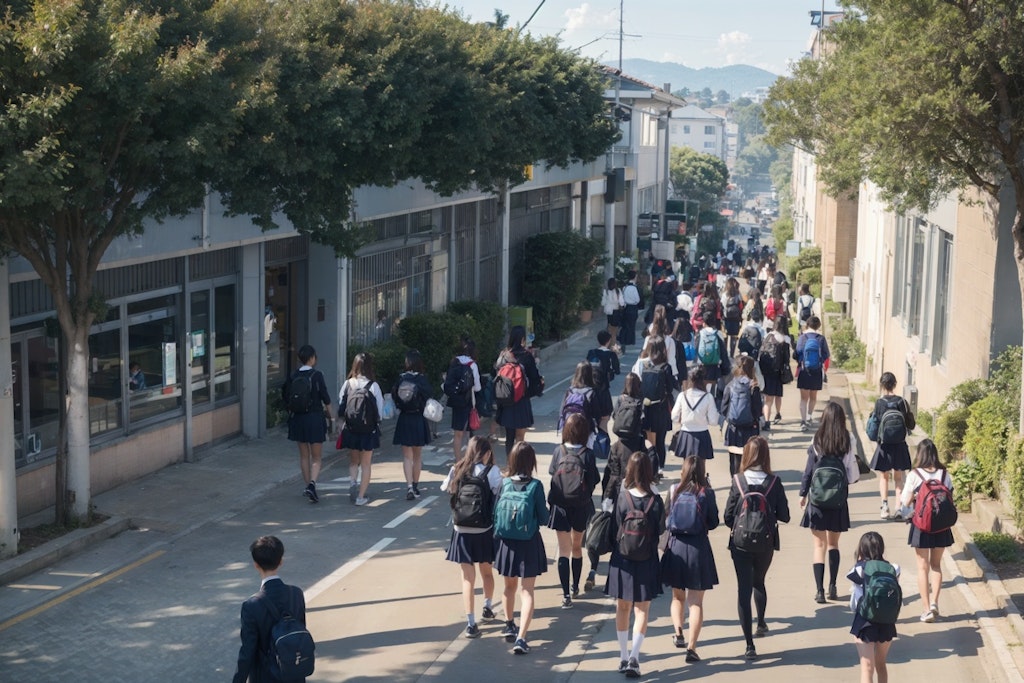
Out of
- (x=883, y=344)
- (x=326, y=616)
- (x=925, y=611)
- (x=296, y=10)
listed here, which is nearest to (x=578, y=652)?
(x=326, y=616)

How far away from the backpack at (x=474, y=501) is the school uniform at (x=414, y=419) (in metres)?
4.52

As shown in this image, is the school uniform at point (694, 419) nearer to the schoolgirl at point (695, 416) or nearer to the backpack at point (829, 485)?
the schoolgirl at point (695, 416)

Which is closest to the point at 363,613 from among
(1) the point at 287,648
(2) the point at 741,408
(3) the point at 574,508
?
(3) the point at 574,508

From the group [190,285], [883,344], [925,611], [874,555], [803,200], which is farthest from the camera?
[803,200]

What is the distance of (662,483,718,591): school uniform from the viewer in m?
9.45

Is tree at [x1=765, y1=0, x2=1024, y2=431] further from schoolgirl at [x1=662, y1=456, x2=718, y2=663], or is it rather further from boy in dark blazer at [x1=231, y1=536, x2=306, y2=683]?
boy in dark blazer at [x1=231, y1=536, x2=306, y2=683]

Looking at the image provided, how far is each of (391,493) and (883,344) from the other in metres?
13.3

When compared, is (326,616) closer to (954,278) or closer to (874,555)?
(874,555)

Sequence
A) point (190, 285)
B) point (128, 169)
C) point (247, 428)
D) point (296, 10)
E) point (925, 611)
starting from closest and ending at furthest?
point (925, 611) → point (128, 169) → point (296, 10) → point (190, 285) → point (247, 428)

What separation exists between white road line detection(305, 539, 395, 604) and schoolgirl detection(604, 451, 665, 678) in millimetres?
3120

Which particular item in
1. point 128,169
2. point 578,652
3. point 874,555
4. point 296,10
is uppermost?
point 296,10

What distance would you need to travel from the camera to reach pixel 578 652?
10.1 meters

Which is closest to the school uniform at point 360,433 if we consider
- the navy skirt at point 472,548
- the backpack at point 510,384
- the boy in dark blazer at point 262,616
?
the backpack at point 510,384

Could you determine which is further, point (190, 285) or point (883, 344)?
point (883, 344)
